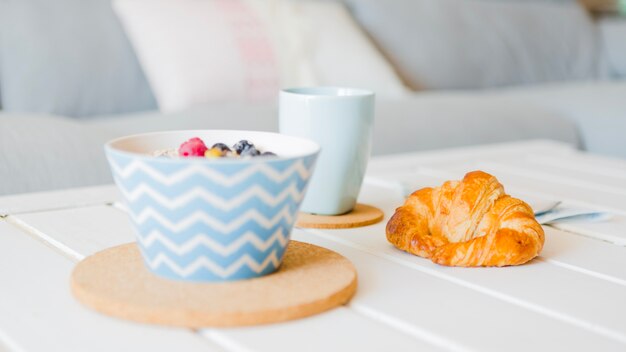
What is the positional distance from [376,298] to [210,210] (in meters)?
0.13

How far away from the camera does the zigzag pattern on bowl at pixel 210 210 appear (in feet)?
1.69

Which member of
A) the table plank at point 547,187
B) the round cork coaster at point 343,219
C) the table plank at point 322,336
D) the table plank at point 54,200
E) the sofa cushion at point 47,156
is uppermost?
the table plank at point 322,336

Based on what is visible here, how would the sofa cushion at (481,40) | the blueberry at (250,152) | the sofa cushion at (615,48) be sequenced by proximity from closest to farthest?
the blueberry at (250,152) < the sofa cushion at (481,40) < the sofa cushion at (615,48)

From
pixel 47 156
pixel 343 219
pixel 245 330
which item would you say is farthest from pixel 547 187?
pixel 47 156

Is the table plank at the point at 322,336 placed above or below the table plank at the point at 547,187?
above

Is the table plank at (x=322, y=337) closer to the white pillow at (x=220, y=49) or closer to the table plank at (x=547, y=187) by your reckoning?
the table plank at (x=547, y=187)

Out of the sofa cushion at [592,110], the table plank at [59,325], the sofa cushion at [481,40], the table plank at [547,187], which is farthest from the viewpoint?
the sofa cushion at [481,40]

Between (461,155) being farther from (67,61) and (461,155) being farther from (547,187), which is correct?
(67,61)

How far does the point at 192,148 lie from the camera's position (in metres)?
0.61

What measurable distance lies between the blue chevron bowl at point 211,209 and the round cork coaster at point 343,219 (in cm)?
18

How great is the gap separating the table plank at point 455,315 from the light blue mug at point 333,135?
0.54 feet

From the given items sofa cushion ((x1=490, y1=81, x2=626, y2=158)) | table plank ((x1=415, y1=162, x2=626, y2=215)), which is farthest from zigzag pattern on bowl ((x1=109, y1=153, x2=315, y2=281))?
sofa cushion ((x1=490, y1=81, x2=626, y2=158))

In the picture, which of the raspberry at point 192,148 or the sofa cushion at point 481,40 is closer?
the raspberry at point 192,148

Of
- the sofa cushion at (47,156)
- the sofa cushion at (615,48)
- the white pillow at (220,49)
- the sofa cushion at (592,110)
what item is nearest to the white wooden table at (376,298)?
the sofa cushion at (47,156)
